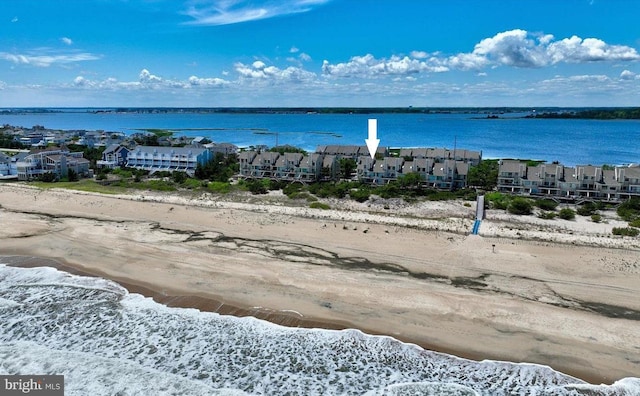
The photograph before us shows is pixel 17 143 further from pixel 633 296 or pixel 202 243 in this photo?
pixel 633 296

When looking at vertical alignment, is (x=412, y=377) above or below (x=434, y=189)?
below

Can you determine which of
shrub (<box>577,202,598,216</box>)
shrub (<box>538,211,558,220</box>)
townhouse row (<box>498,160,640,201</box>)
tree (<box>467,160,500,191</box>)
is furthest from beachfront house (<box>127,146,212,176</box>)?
shrub (<box>577,202,598,216</box>)

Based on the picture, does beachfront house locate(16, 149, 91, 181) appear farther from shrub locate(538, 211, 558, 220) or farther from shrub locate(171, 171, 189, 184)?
shrub locate(538, 211, 558, 220)

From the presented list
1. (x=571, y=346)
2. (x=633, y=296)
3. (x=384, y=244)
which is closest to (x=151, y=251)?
(x=384, y=244)

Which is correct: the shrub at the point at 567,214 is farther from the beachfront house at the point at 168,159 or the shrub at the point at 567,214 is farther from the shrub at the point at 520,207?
the beachfront house at the point at 168,159

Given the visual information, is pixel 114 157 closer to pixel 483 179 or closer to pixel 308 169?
pixel 308 169
